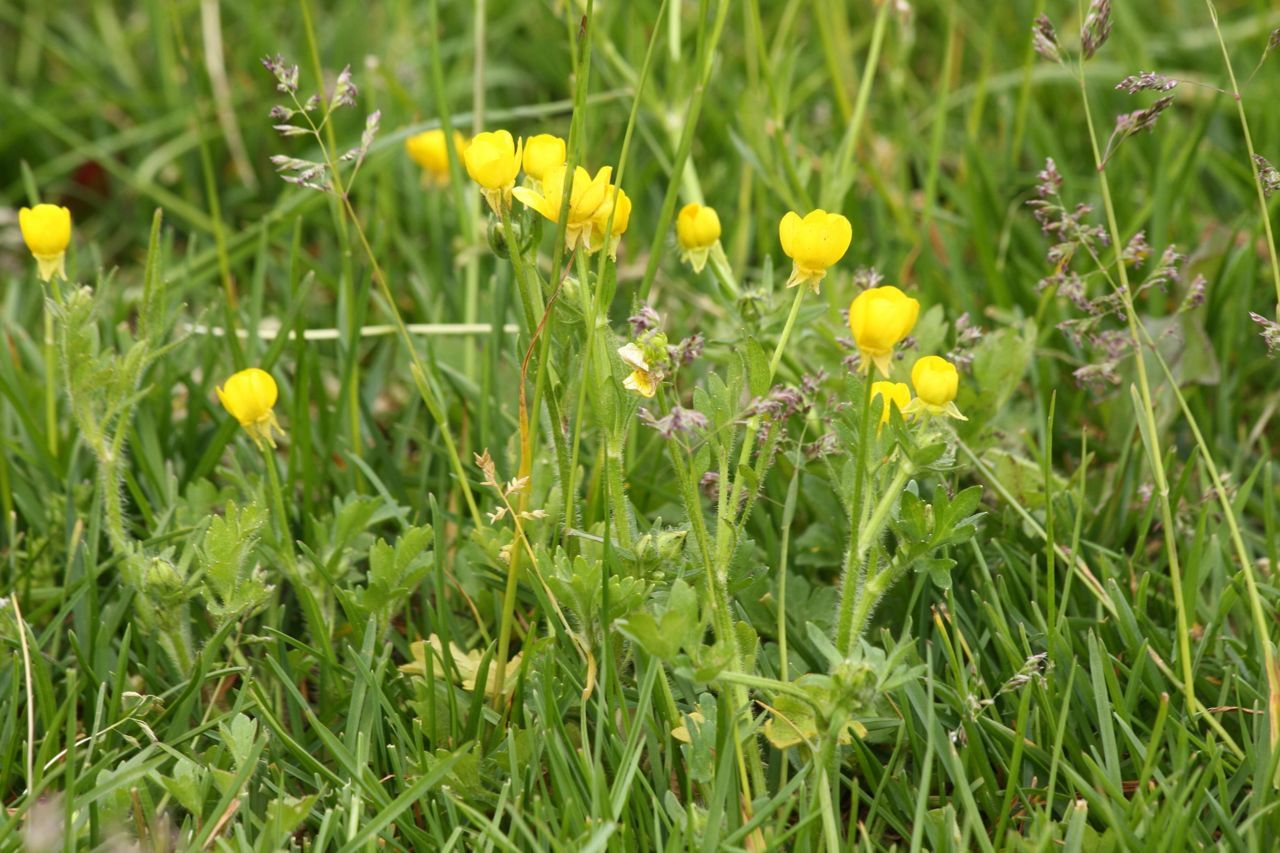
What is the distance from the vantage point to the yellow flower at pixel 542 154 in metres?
1.53

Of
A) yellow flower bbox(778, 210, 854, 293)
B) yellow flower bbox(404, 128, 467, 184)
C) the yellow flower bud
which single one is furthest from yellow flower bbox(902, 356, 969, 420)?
yellow flower bbox(404, 128, 467, 184)

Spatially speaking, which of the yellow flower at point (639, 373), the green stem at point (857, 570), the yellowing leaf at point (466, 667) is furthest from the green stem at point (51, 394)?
the green stem at point (857, 570)

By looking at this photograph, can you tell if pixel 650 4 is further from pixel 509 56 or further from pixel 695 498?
pixel 695 498

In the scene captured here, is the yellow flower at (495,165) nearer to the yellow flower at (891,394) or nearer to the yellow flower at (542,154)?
the yellow flower at (542,154)

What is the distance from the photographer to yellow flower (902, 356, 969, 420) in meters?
1.43

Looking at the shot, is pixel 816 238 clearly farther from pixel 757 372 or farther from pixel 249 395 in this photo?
pixel 249 395

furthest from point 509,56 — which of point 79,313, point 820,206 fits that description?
point 79,313

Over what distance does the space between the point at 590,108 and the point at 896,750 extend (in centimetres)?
172

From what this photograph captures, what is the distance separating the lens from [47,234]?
169cm

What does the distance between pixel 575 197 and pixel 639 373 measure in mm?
209

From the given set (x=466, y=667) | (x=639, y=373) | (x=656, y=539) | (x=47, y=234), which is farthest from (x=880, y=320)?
(x=47, y=234)

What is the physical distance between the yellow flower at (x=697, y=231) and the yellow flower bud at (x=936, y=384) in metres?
0.40

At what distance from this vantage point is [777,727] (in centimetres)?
153

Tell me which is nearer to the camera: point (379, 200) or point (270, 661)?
point (270, 661)
